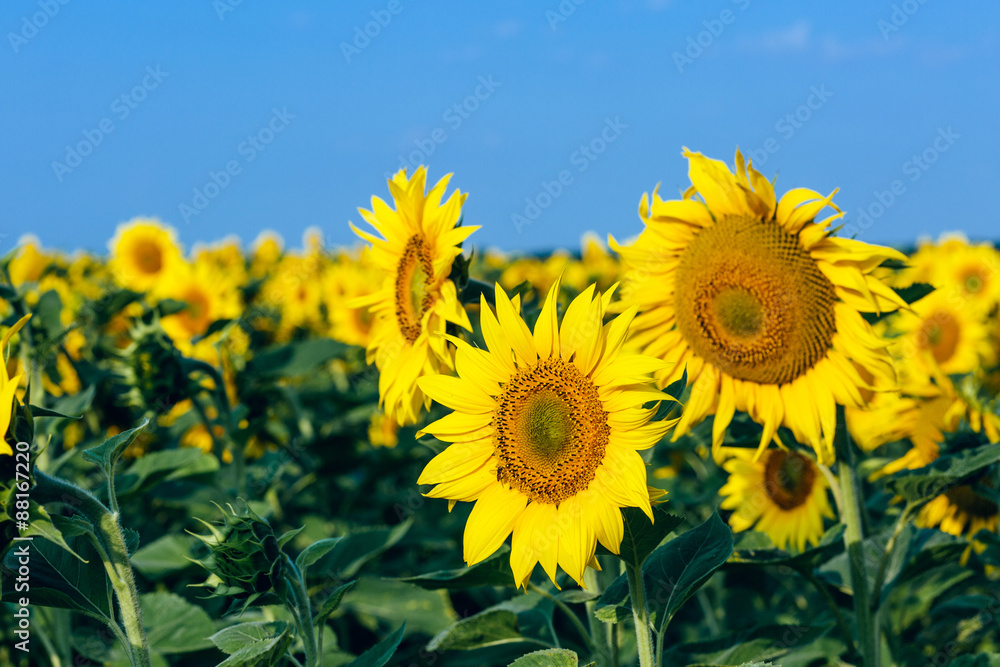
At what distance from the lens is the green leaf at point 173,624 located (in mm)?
2576

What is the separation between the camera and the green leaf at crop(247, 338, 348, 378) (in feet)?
13.8

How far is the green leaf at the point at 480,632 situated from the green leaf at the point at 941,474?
1107 mm

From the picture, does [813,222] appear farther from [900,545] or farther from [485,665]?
[485,665]

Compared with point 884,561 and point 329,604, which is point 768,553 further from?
point 329,604

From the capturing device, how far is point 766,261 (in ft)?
7.66

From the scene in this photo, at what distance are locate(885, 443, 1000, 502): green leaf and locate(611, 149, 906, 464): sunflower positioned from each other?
0.68ft

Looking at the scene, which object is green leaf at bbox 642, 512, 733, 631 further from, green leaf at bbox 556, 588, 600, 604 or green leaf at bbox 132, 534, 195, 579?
green leaf at bbox 132, 534, 195, 579

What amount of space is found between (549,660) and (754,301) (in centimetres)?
121

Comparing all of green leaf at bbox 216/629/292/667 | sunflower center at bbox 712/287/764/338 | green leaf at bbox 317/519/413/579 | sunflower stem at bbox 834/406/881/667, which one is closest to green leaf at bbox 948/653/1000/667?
sunflower stem at bbox 834/406/881/667

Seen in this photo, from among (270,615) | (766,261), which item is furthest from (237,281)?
(766,261)

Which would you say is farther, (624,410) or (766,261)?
(766,261)

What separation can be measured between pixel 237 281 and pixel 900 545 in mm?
5831

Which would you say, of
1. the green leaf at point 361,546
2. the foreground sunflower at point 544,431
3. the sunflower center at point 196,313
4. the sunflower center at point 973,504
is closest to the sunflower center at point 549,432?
the foreground sunflower at point 544,431

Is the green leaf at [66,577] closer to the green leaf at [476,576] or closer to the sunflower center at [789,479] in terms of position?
the green leaf at [476,576]
